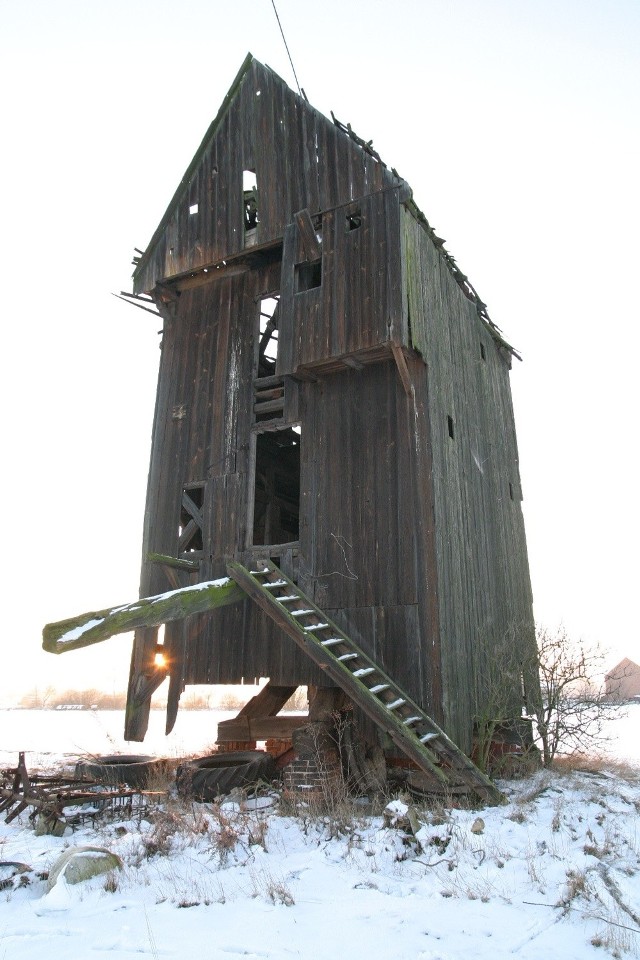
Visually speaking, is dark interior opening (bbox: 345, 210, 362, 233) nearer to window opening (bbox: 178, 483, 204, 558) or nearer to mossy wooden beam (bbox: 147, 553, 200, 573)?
window opening (bbox: 178, 483, 204, 558)

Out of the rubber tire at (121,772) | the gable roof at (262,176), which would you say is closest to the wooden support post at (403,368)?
the gable roof at (262,176)

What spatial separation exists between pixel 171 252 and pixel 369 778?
40.3 feet

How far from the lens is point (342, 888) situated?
6980 mm

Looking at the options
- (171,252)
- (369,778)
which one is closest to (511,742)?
(369,778)

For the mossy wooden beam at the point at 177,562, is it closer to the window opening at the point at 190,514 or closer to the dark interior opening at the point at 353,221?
the window opening at the point at 190,514

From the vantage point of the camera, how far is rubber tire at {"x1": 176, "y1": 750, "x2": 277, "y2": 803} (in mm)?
11766

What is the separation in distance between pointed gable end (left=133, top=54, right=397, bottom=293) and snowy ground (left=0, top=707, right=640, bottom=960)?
1140 centimetres

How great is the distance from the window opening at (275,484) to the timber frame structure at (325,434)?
2.53 m

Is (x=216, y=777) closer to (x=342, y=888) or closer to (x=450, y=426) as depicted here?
(x=342, y=888)

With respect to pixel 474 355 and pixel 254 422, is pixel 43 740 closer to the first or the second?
pixel 254 422

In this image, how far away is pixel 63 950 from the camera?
571cm

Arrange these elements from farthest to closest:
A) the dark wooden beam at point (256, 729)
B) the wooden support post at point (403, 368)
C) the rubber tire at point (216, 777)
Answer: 1. the dark wooden beam at point (256, 729)
2. the wooden support post at point (403, 368)
3. the rubber tire at point (216, 777)

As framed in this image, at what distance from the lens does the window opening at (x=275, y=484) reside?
18.7 metres

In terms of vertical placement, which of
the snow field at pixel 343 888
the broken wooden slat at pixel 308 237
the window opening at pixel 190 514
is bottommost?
the snow field at pixel 343 888
